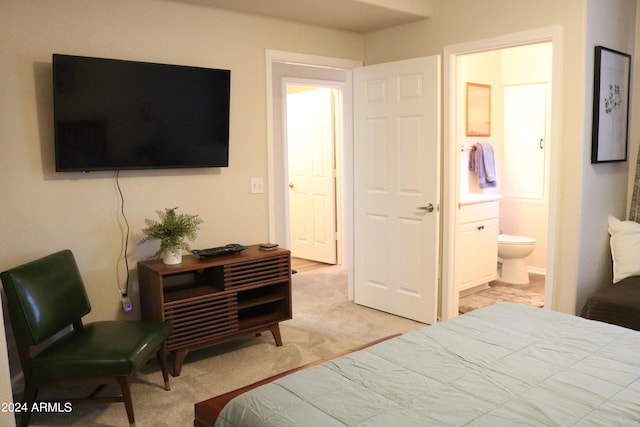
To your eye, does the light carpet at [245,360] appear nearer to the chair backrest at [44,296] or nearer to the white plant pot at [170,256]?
the chair backrest at [44,296]

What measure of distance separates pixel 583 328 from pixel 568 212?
126cm

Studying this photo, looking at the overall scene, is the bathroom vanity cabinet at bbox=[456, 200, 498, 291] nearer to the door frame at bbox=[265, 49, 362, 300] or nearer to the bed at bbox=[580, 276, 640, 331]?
the door frame at bbox=[265, 49, 362, 300]

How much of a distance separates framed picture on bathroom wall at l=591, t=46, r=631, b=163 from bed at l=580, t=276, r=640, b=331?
32.7 inches

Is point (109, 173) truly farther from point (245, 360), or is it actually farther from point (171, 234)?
point (245, 360)

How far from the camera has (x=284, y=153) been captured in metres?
5.15

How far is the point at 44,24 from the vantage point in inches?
112

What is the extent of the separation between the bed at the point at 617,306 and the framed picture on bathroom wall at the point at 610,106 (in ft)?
2.72

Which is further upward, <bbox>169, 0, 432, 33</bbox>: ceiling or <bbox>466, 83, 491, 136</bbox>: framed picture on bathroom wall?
<bbox>169, 0, 432, 33</bbox>: ceiling

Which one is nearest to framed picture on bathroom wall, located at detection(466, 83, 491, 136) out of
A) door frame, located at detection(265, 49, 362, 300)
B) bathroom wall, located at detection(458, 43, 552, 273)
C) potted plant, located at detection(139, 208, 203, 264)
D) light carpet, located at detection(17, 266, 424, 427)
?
bathroom wall, located at detection(458, 43, 552, 273)

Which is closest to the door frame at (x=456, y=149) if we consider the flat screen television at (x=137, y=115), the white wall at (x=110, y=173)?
the white wall at (x=110, y=173)

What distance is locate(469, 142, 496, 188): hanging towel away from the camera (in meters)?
5.22

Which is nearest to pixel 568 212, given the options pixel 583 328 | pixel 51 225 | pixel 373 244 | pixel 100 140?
pixel 583 328

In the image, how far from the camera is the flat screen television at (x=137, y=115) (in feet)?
9.29

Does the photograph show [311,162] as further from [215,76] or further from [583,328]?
[583,328]
